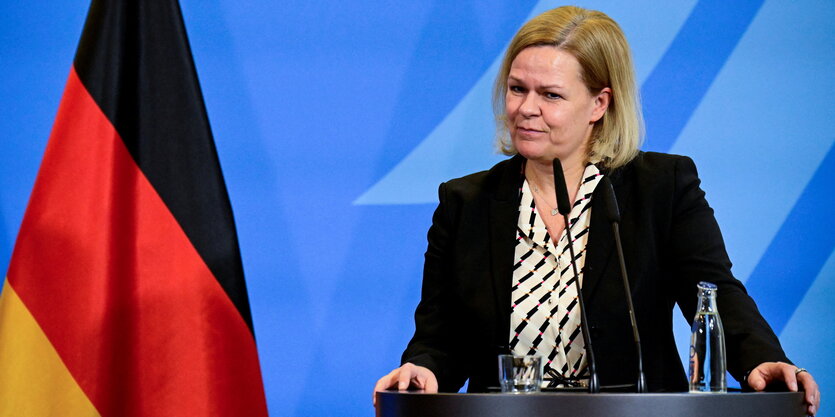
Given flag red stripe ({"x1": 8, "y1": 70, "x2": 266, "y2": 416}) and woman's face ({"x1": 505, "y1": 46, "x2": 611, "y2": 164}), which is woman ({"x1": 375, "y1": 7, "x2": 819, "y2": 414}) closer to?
woman's face ({"x1": 505, "y1": 46, "x2": 611, "y2": 164})

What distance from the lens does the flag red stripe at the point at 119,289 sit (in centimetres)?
208

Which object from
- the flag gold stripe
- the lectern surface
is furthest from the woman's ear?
the flag gold stripe

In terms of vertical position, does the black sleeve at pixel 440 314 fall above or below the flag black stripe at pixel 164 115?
below

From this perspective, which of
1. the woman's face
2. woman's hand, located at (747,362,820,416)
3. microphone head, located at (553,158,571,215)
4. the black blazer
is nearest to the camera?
woman's hand, located at (747,362,820,416)

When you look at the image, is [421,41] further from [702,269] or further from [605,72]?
[702,269]

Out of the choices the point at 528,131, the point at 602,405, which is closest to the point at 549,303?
the point at 528,131

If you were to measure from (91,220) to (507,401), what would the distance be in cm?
107

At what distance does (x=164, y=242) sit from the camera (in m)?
2.14

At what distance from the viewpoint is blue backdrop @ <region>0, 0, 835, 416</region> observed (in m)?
2.88

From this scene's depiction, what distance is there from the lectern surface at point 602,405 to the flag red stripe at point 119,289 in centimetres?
77

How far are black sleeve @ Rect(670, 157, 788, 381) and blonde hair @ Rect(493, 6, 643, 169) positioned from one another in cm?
16

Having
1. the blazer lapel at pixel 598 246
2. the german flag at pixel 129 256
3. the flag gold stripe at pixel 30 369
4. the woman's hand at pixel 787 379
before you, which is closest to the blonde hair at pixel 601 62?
the blazer lapel at pixel 598 246

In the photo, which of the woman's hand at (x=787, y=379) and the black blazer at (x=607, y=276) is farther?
the black blazer at (x=607, y=276)

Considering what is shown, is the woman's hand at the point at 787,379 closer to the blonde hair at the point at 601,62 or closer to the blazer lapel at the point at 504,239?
the blazer lapel at the point at 504,239
